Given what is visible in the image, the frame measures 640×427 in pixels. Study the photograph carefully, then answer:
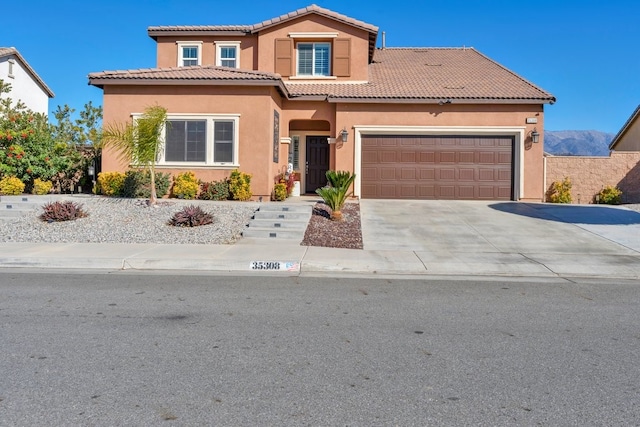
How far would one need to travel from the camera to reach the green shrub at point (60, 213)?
46.8ft

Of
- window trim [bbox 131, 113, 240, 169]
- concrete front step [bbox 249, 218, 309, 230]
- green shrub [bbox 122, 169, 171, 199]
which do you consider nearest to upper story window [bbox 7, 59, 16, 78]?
window trim [bbox 131, 113, 240, 169]

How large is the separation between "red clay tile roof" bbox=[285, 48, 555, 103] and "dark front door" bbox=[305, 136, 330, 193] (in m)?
2.18

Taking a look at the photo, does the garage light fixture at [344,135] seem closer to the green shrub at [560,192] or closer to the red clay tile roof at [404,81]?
the red clay tile roof at [404,81]

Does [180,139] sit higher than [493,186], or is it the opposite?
[180,139]

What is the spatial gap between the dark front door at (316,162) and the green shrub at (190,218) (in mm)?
8166

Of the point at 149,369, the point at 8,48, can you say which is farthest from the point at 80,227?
the point at 8,48

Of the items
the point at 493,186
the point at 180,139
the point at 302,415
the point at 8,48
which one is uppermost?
the point at 8,48

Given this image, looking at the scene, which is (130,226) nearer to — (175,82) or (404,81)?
(175,82)

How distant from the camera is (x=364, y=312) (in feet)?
22.7

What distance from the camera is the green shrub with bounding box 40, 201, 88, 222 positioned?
46.8ft

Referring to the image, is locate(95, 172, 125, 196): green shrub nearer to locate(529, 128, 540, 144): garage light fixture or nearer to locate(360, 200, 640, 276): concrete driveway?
locate(360, 200, 640, 276): concrete driveway

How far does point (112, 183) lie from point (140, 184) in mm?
937

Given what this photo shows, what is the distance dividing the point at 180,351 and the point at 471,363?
272 cm

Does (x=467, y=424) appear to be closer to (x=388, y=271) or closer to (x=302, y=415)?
(x=302, y=415)
